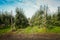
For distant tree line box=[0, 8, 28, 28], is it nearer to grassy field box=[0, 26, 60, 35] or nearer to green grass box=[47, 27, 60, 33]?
grassy field box=[0, 26, 60, 35]

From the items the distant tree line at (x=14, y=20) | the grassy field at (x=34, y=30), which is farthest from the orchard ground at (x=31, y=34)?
the distant tree line at (x=14, y=20)

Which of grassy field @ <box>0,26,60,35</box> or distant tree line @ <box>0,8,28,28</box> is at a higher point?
distant tree line @ <box>0,8,28,28</box>

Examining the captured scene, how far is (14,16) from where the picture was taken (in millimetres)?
3361

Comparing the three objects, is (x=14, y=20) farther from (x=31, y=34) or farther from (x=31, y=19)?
(x=31, y=34)

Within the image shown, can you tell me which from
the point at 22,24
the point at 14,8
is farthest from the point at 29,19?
the point at 14,8

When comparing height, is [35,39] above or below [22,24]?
below

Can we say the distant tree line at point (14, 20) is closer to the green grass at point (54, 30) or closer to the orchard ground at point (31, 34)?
the orchard ground at point (31, 34)

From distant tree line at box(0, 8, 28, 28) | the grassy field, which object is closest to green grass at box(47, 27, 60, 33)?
the grassy field

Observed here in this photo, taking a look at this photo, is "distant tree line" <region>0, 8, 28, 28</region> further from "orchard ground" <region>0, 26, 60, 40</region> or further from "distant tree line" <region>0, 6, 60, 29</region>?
"orchard ground" <region>0, 26, 60, 40</region>

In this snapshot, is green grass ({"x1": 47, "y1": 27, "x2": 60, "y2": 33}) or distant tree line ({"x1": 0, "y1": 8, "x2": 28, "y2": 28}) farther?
distant tree line ({"x1": 0, "y1": 8, "x2": 28, "y2": 28})

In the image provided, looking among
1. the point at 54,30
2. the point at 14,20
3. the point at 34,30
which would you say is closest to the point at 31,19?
the point at 34,30

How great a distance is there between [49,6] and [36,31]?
23.8 inches

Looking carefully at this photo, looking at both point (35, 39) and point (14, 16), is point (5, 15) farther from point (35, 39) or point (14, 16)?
point (35, 39)

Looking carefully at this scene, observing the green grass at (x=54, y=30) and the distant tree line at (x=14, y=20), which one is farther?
the distant tree line at (x=14, y=20)
